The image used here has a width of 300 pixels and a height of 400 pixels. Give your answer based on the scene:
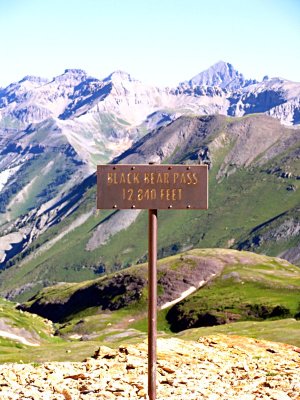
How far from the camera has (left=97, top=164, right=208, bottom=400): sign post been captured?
27844mm

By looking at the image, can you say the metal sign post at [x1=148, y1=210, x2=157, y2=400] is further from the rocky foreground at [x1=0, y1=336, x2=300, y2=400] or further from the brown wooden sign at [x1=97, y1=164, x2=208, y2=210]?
the rocky foreground at [x1=0, y1=336, x2=300, y2=400]

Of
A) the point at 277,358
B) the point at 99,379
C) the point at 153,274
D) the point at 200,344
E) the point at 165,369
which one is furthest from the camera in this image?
the point at 200,344

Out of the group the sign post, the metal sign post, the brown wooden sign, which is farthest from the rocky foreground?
the brown wooden sign

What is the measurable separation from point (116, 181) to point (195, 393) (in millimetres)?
11483

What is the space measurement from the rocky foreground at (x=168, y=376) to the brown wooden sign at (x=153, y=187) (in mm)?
9630

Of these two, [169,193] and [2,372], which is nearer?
[169,193]

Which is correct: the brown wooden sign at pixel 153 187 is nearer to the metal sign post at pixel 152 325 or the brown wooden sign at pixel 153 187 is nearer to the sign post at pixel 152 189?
the sign post at pixel 152 189

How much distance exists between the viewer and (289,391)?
94.9 feet

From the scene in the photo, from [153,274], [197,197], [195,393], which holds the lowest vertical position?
[195,393]

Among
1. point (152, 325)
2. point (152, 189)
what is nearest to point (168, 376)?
point (152, 325)

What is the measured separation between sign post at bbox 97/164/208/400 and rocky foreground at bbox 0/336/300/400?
615 centimetres

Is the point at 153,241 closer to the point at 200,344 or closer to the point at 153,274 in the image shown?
the point at 153,274

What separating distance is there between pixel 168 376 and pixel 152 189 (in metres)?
11.6

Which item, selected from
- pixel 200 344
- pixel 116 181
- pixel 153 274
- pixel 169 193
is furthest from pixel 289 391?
pixel 200 344
